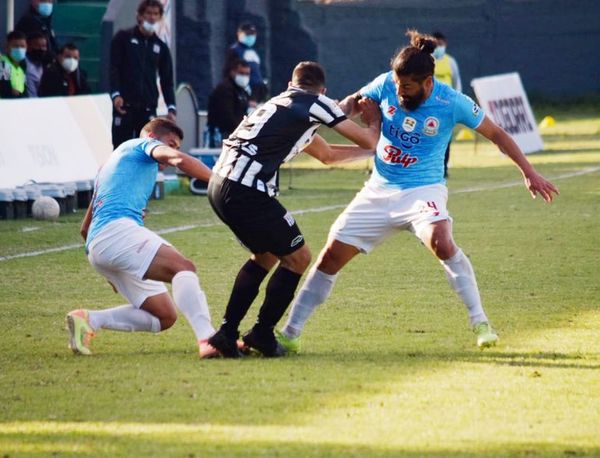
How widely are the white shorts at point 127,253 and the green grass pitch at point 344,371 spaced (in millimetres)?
389

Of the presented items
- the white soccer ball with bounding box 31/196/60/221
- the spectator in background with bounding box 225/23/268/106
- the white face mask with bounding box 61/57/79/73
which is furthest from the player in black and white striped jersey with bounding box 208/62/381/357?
the spectator in background with bounding box 225/23/268/106

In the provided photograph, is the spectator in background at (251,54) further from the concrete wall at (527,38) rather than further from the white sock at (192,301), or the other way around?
the white sock at (192,301)

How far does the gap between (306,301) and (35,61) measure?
423 inches

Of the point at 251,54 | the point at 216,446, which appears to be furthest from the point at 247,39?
the point at 216,446

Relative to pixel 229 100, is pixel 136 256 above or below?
Result: above

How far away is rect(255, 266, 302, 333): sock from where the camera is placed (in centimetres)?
809

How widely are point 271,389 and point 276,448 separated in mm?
1251

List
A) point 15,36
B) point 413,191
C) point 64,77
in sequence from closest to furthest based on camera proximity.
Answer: point 413,191 < point 64,77 < point 15,36

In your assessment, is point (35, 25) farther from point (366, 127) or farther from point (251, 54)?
point (366, 127)

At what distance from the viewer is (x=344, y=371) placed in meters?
7.68

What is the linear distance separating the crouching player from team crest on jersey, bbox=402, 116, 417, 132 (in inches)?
46.9

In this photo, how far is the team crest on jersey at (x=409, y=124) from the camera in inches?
332

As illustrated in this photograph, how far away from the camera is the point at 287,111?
7969 millimetres

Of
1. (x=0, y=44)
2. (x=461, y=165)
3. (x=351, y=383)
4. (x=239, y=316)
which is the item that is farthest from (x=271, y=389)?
(x=461, y=165)
